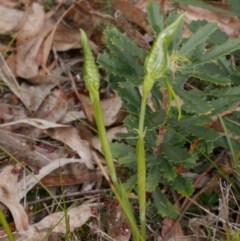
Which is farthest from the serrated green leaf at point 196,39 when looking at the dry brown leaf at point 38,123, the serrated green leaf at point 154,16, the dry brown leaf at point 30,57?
the dry brown leaf at point 30,57

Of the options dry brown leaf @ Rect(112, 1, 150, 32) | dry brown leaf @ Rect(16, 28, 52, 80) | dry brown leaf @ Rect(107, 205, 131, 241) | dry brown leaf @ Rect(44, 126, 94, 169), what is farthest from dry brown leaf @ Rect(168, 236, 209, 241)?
dry brown leaf @ Rect(112, 1, 150, 32)

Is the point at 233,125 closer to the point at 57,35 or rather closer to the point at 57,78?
the point at 57,78

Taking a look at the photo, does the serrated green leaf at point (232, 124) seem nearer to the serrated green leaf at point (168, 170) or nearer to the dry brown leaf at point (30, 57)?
the serrated green leaf at point (168, 170)

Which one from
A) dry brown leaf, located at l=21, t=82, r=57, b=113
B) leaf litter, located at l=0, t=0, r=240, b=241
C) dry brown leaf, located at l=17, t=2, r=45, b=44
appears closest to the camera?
leaf litter, located at l=0, t=0, r=240, b=241

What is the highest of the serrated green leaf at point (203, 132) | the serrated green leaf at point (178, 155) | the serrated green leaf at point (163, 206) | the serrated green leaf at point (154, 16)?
the serrated green leaf at point (154, 16)

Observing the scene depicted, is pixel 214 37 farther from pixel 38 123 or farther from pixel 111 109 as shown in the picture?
pixel 38 123

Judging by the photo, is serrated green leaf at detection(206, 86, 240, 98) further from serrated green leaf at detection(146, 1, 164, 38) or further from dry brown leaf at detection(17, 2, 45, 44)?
dry brown leaf at detection(17, 2, 45, 44)

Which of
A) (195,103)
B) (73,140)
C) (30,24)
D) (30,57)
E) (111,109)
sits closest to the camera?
(195,103)

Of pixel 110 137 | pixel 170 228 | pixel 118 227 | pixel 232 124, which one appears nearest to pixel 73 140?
pixel 110 137
